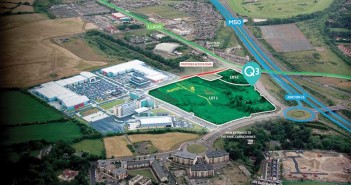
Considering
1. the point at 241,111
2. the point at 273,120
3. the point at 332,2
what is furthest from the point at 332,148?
the point at 332,2

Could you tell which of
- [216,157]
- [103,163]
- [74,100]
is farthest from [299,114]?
[74,100]

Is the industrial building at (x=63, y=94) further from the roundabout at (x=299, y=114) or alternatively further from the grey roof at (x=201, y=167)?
the roundabout at (x=299, y=114)

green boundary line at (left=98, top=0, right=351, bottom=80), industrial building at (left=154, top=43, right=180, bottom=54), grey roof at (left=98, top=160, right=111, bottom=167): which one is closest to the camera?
grey roof at (left=98, top=160, right=111, bottom=167)

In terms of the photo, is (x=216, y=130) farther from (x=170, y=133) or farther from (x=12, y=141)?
(x=12, y=141)

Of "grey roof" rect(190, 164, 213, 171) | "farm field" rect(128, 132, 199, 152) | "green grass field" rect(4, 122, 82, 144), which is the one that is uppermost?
"green grass field" rect(4, 122, 82, 144)

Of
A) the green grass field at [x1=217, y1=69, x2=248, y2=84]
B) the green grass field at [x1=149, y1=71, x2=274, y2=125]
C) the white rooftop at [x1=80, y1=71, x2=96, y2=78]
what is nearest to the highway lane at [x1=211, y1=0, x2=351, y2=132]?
the green grass field at [x1=217, y1=69, x2=248, y2=84]

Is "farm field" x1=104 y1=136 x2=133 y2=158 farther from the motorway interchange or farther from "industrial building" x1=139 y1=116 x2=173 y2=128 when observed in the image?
the motorway interchange

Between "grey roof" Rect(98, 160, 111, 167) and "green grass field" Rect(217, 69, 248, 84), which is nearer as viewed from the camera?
"grey roof" Rect(98, 160, 111, 167)
